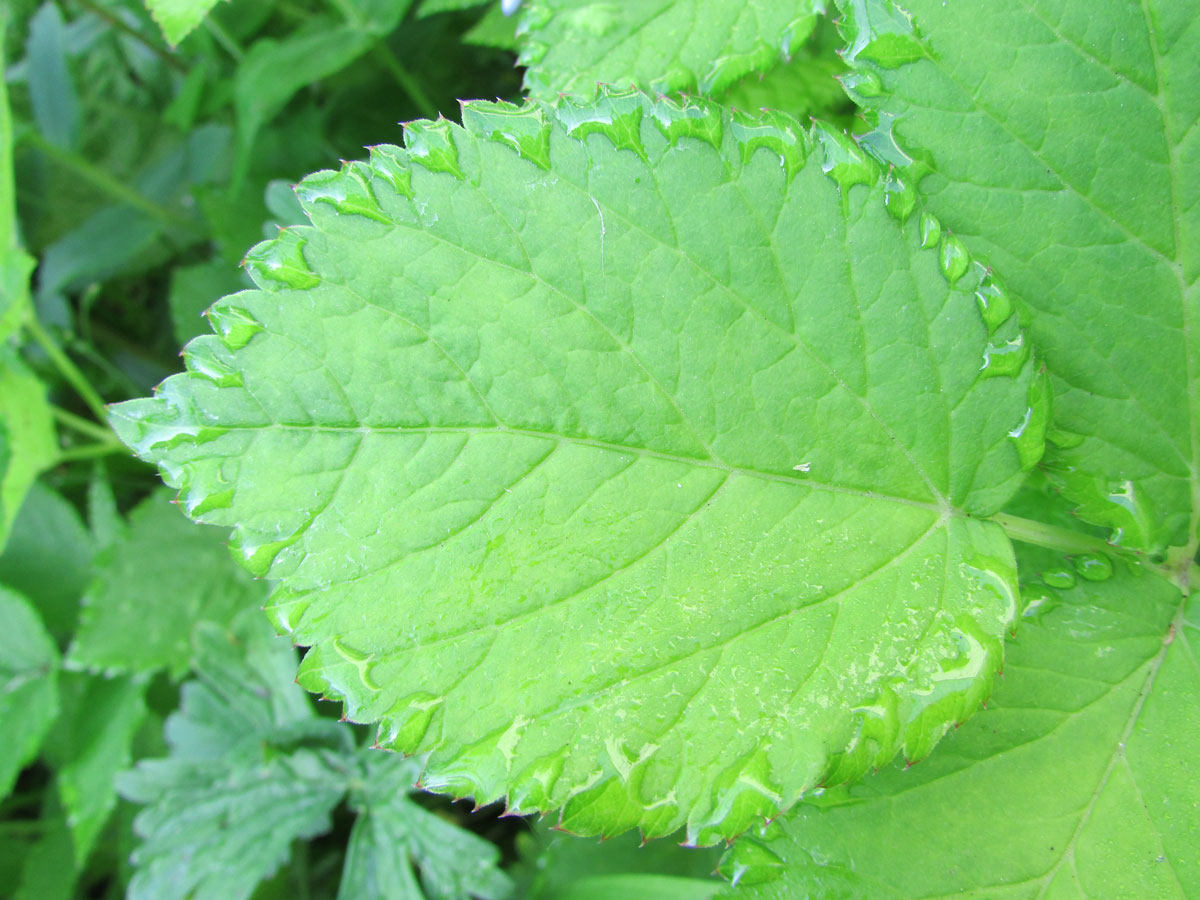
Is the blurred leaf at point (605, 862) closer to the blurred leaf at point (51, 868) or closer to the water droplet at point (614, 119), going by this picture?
the blurred leaf at point (51, 868)

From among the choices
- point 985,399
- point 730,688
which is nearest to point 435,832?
point 730,688

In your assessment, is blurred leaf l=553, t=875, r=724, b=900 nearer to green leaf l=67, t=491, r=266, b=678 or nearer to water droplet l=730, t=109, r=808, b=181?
green leaf l=67, t=491, r=266, b=678

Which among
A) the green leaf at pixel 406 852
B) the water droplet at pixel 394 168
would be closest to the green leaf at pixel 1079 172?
the water droplet at pixel 394 168

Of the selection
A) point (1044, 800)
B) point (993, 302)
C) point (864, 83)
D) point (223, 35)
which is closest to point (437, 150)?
point (864, 83)

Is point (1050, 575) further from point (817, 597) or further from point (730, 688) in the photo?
point (730, 688)

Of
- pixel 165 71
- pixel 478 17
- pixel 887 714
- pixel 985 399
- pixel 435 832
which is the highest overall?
pixel 165 71

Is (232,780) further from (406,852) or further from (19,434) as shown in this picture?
(19,434)

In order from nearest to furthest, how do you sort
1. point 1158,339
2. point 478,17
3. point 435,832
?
point 1158,339 → point 435,832 → point 478,17
